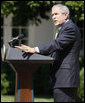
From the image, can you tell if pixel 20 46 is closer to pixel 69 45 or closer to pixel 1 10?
pixel 69 45

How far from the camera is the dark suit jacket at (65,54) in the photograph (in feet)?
16.6

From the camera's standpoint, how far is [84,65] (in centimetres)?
1371

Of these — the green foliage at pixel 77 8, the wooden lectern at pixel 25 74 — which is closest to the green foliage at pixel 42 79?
the green foliage at pixel 77 8

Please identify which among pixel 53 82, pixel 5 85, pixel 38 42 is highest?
pixel 53 82

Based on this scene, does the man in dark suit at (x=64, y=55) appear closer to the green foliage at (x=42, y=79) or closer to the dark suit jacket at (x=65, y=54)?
the dark suit jacket at (x=65, y=54)

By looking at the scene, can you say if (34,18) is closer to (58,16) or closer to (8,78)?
(8,78)

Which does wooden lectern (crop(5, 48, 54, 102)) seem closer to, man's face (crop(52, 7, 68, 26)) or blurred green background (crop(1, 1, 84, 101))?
man's face (crop(52, 7, 68, 26))

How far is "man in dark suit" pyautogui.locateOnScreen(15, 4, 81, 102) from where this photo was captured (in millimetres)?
5047

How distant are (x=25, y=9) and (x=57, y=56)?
8.73m

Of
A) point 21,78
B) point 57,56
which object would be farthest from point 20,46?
point 21,78

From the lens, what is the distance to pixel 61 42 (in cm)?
503

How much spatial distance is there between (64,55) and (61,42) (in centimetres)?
16

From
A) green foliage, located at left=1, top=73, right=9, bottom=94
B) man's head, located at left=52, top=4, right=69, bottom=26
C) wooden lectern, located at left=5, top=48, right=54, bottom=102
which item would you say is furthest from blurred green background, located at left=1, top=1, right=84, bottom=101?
man's head, located at left=52, top=4, right=69, bottom=26

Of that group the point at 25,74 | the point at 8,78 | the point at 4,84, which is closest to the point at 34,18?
the point at 8,78
